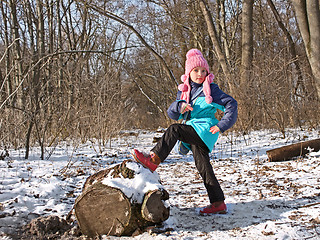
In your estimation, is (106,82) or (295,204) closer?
(295,204)

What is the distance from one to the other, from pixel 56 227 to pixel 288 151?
402 cm

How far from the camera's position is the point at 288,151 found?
16.3ft

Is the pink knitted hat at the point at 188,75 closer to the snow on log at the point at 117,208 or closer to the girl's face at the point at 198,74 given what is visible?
the girl's face at the point at 198,74

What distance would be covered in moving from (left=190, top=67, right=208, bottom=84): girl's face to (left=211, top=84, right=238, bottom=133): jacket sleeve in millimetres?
147

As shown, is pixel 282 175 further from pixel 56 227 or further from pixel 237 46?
pixel 237 46

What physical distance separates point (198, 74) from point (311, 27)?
5.44 m

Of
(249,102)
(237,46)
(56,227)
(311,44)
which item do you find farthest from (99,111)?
(237,46)

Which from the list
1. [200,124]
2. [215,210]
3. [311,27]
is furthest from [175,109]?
[311,27]

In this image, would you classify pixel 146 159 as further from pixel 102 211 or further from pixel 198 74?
pixel 198 74

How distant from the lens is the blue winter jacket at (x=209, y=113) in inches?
104

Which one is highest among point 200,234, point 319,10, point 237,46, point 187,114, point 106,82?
point 237,46

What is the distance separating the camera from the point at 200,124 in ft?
8.90

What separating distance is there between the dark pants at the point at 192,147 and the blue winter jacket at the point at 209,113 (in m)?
0.07

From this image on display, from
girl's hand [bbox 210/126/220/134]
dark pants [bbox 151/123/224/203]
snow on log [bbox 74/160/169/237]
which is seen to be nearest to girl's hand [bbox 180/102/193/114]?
dark pants [bbox 151/123/224/203]
